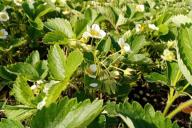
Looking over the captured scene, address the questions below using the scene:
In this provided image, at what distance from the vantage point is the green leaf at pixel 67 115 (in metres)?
0.86

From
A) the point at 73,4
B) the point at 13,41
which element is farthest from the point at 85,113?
the point at 73,4

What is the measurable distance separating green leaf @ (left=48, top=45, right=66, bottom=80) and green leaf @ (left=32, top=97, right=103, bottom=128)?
0.29m

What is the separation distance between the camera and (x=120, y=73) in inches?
58.0

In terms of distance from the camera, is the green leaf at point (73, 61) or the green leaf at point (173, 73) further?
the green leaf at point (173, 73)

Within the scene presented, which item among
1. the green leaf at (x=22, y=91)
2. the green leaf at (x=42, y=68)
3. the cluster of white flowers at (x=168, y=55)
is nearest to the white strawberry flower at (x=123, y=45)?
the cluster of white flowers at (x=168, y=55)

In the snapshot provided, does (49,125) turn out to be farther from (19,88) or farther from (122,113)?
(19,88)

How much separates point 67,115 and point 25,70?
22.0 inches

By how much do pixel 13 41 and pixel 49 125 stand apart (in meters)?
0.95

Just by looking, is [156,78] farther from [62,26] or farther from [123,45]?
[62,26]

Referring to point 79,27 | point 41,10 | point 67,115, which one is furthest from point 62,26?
point 67,115

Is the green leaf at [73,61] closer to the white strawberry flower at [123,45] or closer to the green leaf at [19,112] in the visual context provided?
the green leaf at [19,112]

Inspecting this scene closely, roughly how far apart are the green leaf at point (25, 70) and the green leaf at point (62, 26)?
229 millimetres

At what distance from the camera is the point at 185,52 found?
107 centimetres

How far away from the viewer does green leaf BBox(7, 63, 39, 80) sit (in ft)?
4.57
